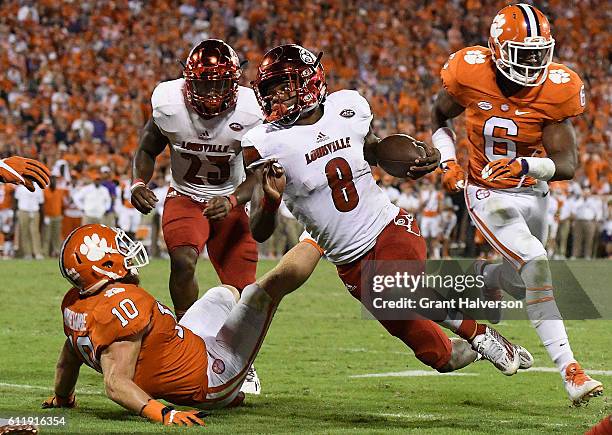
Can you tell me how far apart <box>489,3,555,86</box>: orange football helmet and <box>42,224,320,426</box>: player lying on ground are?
1.70m

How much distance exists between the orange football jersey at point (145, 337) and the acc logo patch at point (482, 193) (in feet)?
7.01

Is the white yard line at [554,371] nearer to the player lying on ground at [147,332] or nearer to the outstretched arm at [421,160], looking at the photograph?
the outstretched arm at [421,160]

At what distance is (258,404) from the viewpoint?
5527 mm

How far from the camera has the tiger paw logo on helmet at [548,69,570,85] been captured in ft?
20.4

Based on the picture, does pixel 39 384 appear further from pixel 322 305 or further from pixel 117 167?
pixel 117 167

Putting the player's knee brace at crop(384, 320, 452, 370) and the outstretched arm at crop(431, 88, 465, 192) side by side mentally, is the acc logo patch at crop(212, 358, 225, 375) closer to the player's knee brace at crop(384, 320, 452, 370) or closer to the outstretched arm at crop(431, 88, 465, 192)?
the player's knee brace at crop(384, 320, 452, 370)

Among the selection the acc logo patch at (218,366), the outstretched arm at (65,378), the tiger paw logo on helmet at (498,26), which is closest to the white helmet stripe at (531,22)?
the tiger paw logo on helmet at (498,26)

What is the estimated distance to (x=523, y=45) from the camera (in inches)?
237

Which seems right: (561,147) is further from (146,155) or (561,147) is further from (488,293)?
(146,155)

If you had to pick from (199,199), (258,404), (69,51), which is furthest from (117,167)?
(258,404)

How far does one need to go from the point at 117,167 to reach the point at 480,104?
12265 millimetres

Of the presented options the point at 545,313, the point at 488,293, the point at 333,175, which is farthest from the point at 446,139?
the point at 333,175

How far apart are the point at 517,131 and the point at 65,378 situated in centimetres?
290

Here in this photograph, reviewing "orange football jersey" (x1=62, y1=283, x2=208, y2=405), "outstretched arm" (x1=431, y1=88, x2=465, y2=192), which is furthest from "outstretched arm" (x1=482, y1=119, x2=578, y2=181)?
"orange football jersey" (x1=62, y1=283, x2=208, y2=405)
